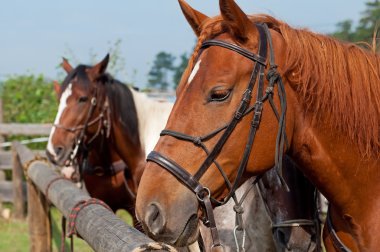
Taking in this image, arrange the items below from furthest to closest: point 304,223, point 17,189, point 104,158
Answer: point 17,189 → point 104,158 → point 304,223

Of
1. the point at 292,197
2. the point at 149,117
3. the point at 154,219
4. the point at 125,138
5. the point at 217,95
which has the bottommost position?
the point at 125,138

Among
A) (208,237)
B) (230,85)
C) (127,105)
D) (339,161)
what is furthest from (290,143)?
(127,105)

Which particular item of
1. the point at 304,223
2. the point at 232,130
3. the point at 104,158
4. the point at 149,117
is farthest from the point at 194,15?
the point at 104,158

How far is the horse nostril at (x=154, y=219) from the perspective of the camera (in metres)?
2.36

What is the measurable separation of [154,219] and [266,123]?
0.64 meters

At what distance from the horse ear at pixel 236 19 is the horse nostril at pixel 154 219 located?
84 cm

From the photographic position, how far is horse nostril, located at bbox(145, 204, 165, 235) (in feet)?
7.73

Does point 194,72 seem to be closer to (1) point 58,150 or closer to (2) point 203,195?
(2) point 203,195

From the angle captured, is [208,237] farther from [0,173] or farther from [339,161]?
[0,173]

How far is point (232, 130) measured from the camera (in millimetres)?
2498

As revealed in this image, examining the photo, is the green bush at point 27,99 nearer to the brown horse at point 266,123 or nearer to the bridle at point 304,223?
the bridle at point 304,223

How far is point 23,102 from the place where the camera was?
43.0 ft

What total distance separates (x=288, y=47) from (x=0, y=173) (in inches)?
354

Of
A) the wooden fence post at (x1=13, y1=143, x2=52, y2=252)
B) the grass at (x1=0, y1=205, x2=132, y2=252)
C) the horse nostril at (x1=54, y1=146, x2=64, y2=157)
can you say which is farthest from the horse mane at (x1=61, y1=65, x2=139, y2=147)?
the grass at (x1=0, y1=205, x2=132, y2=252)
